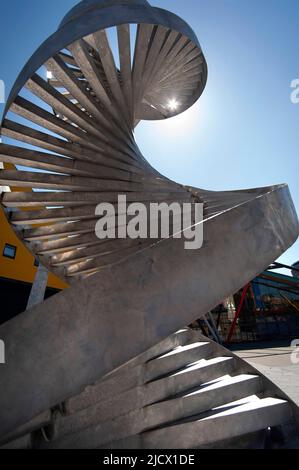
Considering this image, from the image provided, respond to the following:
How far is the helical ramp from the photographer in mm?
1843

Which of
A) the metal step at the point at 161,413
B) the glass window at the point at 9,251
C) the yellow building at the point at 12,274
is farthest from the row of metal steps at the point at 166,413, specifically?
the glass window at the point at 9,251

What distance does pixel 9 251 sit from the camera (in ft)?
47.0

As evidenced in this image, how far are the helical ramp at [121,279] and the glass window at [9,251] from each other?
377 inches

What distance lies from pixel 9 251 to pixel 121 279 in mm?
14286

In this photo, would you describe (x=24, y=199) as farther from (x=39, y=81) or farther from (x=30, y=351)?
(x=30, y=351)

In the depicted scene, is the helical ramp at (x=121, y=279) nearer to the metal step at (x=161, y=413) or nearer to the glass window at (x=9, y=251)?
the metal step at (x=161, y=413)

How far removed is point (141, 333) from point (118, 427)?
1.39m

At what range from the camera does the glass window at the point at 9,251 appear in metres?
14.1

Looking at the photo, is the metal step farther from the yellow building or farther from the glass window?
the glass window

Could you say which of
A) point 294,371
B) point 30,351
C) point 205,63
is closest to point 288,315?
point 294,371

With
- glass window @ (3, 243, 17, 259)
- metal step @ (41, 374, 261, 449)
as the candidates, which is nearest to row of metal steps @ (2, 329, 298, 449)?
metal step @ (41, 374, 261, 449)

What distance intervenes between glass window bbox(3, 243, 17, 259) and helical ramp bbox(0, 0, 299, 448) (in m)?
9.58

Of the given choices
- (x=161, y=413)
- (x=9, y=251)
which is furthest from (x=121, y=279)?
(x=9, y=251)

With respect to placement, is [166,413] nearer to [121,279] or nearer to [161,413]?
[161,413]
